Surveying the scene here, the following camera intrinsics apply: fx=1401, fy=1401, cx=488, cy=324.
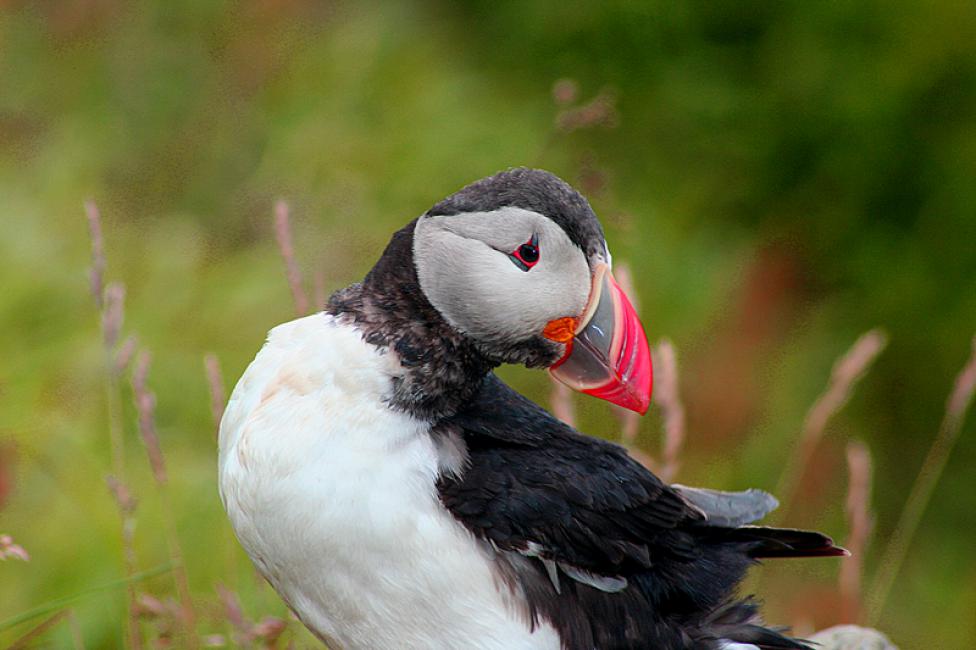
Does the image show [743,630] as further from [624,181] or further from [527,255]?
[624,181]

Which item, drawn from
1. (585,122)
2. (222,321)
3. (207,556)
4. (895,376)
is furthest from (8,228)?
(895,376)

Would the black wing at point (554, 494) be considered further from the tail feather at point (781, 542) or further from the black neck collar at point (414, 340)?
the tail feather at point (781, 542)

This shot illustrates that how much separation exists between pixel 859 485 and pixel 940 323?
2.68 meters

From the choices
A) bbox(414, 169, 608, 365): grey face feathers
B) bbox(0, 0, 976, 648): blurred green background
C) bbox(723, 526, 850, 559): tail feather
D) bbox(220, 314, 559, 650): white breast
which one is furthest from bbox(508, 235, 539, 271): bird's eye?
bbox(0, 0, 976, 648): blurred green background

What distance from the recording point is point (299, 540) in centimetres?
265

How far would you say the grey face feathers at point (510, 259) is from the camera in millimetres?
2643

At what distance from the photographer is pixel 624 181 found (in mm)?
6770

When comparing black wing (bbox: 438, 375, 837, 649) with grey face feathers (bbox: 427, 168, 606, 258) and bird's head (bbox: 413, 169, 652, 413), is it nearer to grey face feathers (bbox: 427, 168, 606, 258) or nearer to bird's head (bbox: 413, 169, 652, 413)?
bird's head (bbox: 413, 169, 652, 413)

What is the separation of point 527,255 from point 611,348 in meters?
0.25

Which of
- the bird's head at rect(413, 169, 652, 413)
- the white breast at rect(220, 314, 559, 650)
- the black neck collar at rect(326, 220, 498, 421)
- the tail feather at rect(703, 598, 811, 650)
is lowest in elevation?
the tail feather at rect(703, 598, 811, 650)

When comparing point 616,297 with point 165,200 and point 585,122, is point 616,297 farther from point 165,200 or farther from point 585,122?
point 165,200

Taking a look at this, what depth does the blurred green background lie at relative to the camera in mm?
5547

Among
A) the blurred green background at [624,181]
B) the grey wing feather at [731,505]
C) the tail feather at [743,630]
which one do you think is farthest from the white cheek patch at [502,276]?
the blurred green background at [624,181]

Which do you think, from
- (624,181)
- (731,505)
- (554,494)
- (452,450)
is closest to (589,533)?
(554,494)
